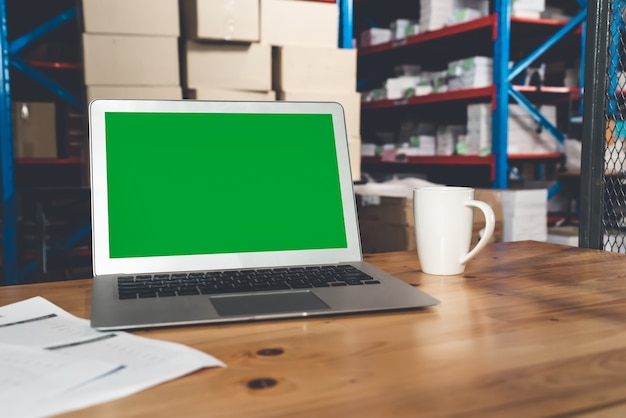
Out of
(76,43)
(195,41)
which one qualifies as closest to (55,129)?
(76,43)

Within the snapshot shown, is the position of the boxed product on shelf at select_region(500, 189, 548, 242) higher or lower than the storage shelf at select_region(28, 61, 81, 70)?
lower

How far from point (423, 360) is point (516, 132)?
284cm

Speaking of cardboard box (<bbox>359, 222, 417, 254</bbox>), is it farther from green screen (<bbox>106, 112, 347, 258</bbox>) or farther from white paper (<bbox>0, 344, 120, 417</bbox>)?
white paper (<bbox>0, 344, 120, 417</bbox>)

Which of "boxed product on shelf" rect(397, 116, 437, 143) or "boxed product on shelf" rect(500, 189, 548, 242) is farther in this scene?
"boxed product on shelf" rect(397, 116, 437, 143)

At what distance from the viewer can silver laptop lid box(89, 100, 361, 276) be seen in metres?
0.77

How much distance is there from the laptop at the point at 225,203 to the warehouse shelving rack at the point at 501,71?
2.26 m

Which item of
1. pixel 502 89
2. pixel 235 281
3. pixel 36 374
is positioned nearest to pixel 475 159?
pixel 502 89

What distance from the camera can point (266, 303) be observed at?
2.07 ft

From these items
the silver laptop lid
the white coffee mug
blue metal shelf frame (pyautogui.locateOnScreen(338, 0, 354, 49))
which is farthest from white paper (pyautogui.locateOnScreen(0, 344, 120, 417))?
blue metal shelf frame (pyautogui.locateOnScreen(338, 0, 354, 49))

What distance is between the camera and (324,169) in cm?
87

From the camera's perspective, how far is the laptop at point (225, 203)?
71 centimetres

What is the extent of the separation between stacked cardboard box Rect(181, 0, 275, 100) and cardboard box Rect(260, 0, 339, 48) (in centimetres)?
4

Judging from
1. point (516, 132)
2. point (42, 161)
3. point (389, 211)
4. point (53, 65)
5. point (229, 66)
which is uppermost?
point (53, 65)

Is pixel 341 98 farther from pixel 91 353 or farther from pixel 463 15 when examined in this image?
pixel 91 353
